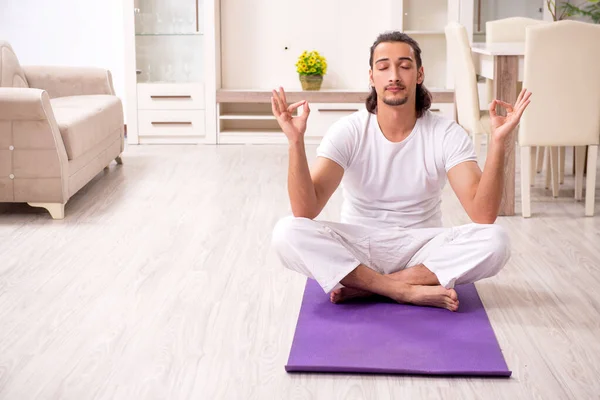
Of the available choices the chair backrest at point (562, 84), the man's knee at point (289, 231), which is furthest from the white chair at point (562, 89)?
the man's knee at point (289, 231)

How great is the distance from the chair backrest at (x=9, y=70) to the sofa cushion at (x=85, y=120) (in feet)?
0.78

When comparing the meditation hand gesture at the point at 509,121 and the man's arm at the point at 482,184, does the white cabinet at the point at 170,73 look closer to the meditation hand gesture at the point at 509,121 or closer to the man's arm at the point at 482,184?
the man's arm at the point at 482,184

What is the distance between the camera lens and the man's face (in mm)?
2713

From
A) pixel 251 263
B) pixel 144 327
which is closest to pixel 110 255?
pixel 251 263

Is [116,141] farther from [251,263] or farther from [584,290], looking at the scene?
[584,290]

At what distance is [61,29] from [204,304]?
4394 mm

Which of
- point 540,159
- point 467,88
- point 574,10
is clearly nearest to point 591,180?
point 467,88

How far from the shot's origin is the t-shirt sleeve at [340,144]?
2.72 m

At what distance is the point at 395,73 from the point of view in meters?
2.72

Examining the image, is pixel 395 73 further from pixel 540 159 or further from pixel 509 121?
pixel 540 159

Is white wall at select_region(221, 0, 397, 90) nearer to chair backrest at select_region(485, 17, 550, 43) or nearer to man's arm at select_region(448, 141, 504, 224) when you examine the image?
chair backrest at select_region(485, 17, 550, 43)

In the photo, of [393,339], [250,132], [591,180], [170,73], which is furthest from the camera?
[250,132]

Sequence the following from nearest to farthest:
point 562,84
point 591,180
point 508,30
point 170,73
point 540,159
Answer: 1. point 562,84
2. point 591,180
3. point 540,159
4. point 508,30
5. point 170,73

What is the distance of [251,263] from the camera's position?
3268mm
